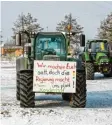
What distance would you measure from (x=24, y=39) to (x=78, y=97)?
2.44 meters

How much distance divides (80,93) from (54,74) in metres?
0.84

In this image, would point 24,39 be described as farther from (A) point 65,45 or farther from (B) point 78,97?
(B) point 78,97

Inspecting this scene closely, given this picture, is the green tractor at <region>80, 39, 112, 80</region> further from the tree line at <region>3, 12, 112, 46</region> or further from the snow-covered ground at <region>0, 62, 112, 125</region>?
the tree line at <region>3, 12, 112, 46</region>

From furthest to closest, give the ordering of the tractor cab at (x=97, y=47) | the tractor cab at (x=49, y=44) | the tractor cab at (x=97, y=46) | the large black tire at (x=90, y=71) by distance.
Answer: the tractor cab at (x=97, y=46)
the tractor cab at (x=97, y=47)
the large black tire at (x=90, y=71)
the tractor cab at (x=49, y=44)

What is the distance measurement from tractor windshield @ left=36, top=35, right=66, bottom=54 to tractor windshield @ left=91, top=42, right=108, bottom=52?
31.8 ft

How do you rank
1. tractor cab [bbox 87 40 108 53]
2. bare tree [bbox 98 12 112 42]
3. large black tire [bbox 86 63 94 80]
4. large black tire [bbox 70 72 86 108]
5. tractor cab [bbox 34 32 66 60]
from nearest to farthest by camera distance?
1. large black tire [bbox 70 72 86 108]
2. tractor cab [bbox 34 32 66 60]
3. large black tire [bbox 86 63 94 80]
4. tractor cab [bbox 87 40 108 53]
5. bare tree [bbox 98 12 112 42]

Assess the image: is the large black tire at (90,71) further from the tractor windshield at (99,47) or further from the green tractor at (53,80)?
the green tractor at (53,80)

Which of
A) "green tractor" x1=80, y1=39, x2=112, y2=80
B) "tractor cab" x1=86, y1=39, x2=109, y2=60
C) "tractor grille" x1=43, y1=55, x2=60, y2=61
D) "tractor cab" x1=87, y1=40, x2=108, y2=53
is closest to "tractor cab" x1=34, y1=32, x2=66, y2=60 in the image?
"tractor grille" x1=43, y1=55, x2=60, y2=61

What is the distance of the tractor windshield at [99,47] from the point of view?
905 inches

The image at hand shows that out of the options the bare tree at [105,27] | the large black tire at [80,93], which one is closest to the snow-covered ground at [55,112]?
the large black tire at [80,93]

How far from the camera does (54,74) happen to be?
40.0ft

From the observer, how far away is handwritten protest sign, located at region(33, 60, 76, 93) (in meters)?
12.1

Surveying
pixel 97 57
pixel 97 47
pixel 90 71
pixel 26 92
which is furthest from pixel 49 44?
pixel 97 47

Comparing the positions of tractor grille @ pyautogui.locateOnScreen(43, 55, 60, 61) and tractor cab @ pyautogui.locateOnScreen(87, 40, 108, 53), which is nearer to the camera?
tractor grille @ pyautogui.locateOnScreen(43, 55, 60, 61)
